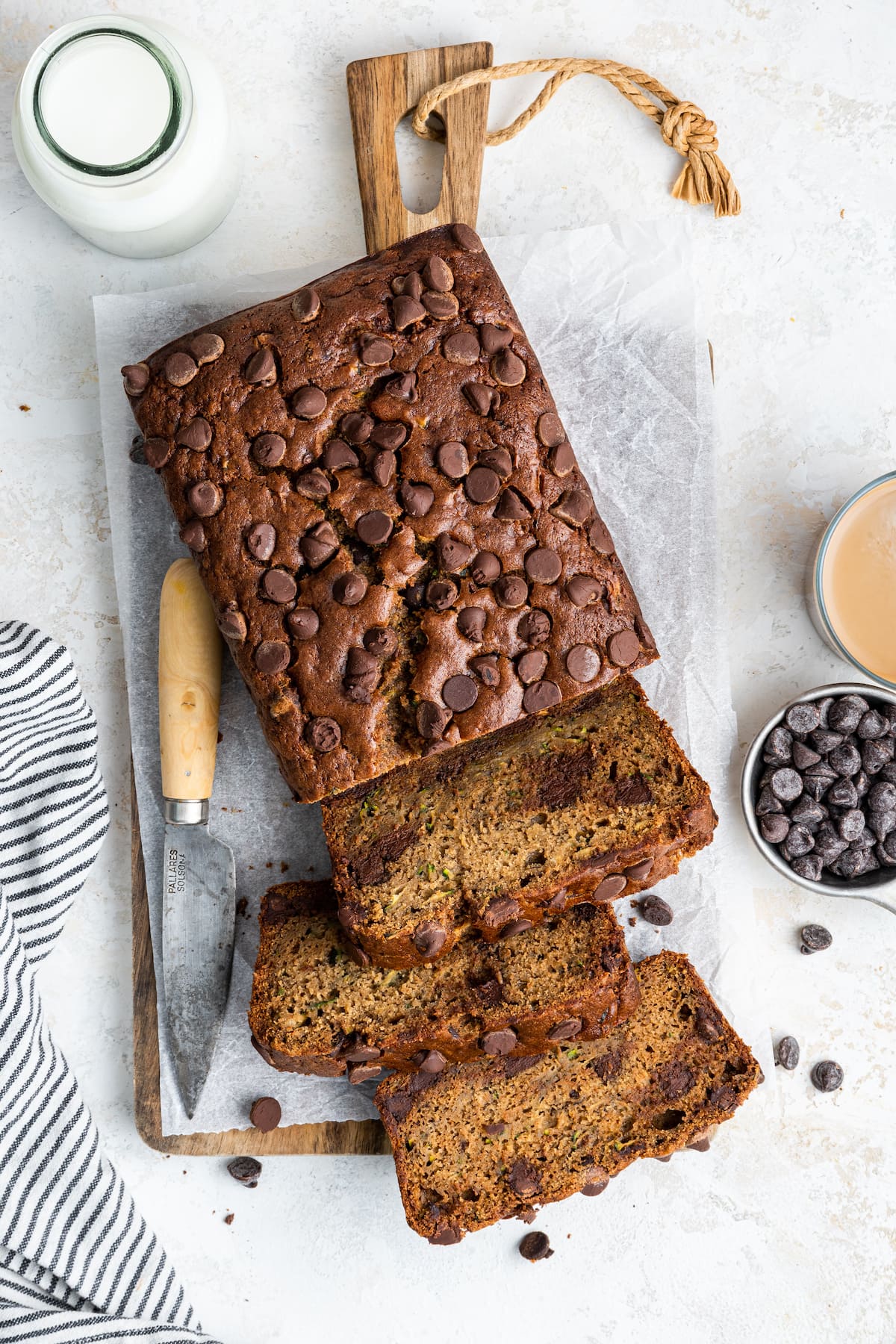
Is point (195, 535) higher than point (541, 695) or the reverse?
higher

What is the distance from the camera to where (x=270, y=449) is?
222 cm

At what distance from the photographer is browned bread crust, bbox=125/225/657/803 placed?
7.27 feet

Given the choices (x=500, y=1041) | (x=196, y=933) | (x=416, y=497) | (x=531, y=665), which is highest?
(x=416, y=497)

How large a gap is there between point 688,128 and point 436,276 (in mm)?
1003

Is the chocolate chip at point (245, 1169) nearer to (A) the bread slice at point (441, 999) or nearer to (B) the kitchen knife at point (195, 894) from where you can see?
(B) the kitchen knife at point (195, 894)

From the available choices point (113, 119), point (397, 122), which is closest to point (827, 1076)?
point (397, 122)

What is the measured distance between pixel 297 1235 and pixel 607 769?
63.6 inches

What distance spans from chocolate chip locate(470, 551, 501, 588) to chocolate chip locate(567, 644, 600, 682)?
0.80ft

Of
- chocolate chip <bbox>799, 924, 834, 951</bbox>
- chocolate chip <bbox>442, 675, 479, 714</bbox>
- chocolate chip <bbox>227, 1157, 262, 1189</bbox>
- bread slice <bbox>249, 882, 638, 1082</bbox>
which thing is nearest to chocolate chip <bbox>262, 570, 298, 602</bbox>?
chocolate chip <bbox>442, 675, 479, 714</bbox>

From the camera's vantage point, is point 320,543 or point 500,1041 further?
point 500,1041

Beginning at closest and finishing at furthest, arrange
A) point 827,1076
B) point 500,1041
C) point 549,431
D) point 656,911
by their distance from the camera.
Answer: point 549,431 → point 500,1041 → point 656,911 → point 827,1076

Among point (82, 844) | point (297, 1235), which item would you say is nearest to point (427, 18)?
point (82, 844)

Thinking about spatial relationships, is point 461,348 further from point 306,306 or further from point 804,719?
point 804,719

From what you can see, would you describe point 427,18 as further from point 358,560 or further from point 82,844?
point 82,844
